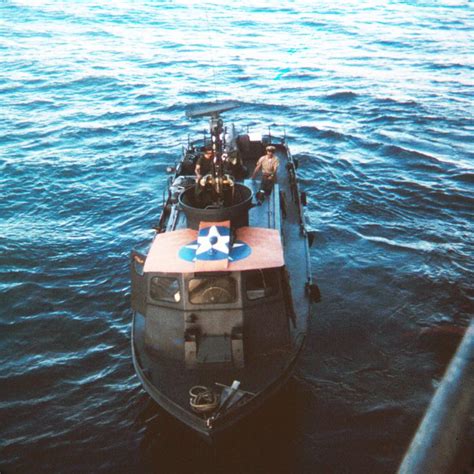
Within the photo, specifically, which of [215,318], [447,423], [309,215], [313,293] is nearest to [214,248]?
[215,318]

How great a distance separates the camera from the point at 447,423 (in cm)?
1089

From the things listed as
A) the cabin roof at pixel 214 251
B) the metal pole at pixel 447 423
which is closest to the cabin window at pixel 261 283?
the cabin roof at pixel 214 251

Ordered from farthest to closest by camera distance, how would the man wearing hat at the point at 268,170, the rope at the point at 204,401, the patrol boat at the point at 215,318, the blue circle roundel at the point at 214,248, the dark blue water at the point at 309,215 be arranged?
the man wearing hat at the point at 268,170, the dark blue water at the point at 309,215, the blue circle roundel at the point at 214,248, the patrol boat at the point at 215,318, the rope at the point at 204,401

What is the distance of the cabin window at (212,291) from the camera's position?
1021 centimetres

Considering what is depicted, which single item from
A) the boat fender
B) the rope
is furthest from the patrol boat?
the boat fender

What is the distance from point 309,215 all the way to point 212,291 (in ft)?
37.7

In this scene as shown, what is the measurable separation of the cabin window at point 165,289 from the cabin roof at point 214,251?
2.02 feet

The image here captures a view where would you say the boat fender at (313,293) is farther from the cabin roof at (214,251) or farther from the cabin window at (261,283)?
the cabin roof at (214,251)

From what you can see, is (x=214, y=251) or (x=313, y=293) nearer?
(x=214, y=251)

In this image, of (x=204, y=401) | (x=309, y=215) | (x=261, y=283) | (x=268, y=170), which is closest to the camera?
(x=204, y=401)

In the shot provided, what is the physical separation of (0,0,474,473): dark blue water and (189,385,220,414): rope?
1.97 m

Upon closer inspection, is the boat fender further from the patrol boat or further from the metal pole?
the metal pole

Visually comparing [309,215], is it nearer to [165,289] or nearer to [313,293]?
[313,293]

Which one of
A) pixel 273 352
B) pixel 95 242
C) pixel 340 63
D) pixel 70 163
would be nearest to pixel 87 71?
pixel 70 163
